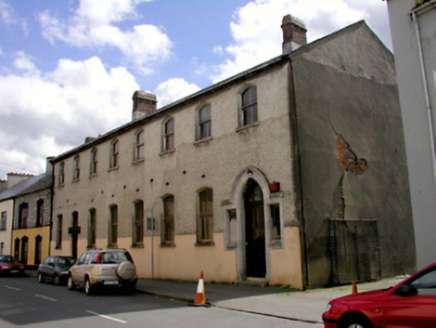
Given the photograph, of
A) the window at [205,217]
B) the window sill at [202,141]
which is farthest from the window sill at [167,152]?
the window at [205,217]

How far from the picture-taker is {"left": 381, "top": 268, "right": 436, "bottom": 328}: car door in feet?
19.2

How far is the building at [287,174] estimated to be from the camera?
1526 centimetres

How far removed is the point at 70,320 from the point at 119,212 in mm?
14340

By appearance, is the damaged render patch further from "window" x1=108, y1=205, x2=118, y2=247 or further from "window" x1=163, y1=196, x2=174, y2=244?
"window" x1=108, y1=205, x2=118, y2=247

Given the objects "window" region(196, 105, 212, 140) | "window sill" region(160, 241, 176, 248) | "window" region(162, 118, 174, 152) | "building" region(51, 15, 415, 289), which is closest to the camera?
"building" region(51, 15, 415, 289)

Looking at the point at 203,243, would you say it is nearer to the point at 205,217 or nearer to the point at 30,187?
the point at 205,217

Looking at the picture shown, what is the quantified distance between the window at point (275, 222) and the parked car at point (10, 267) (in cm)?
1878

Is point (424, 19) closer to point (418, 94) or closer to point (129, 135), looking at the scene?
point (418, 94)

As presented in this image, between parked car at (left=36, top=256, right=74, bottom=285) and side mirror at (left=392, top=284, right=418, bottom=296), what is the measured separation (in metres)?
17.0

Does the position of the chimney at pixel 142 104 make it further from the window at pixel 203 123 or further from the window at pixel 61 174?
the window at pixel 61 174

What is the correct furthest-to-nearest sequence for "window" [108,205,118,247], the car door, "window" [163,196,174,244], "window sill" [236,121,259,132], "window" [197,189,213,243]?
"window" [108,205,118,247] < "window" [163,196,174,244] < "window" [197,189,213,243] < "window sill" [236,121,259,132] < the car door

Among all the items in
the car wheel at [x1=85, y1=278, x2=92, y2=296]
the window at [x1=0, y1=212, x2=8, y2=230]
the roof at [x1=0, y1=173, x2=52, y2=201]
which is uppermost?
the roof at [x1=0, y1=173, x2=52, y2=201]

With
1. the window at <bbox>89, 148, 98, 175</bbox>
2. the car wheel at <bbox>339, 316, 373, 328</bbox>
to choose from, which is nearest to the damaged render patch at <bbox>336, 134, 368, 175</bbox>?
the car wheel at <bbox>339, 316, 373, 328</bbox>

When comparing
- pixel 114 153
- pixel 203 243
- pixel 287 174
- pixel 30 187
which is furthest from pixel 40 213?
pixel 287 174
